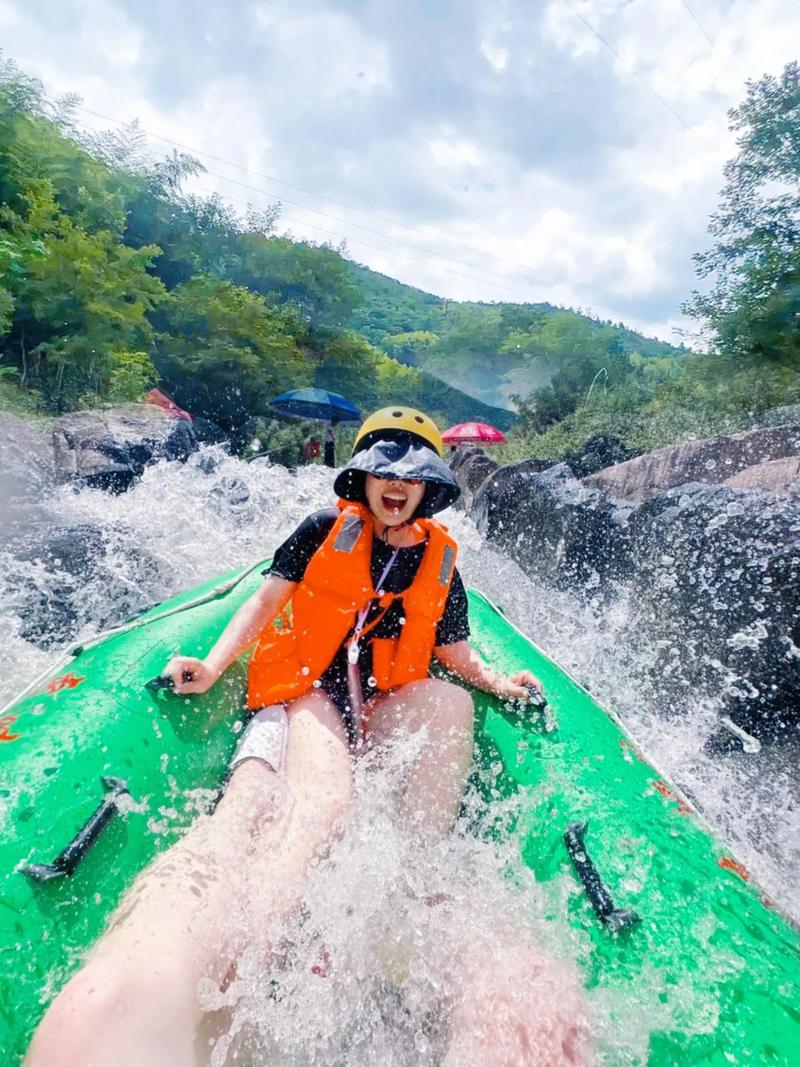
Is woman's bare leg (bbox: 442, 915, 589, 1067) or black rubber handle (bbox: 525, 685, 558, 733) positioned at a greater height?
black rubber handle (bbox: 525, 685, 558, 733)

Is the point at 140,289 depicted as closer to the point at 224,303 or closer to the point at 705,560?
the point at 224,303

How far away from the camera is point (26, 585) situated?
4.07 m

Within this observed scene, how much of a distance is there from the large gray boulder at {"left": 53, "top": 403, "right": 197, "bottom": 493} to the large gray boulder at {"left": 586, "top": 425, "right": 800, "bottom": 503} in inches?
247

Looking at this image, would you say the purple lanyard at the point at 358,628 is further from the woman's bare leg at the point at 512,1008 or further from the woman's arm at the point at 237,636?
the woman's bare leg at the point at 512,1008

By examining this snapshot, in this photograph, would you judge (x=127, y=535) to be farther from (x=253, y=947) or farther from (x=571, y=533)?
(x=253, y=947)

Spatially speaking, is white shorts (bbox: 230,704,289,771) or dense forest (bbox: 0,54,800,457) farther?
dense forest (bbox: 0,54,800,457)

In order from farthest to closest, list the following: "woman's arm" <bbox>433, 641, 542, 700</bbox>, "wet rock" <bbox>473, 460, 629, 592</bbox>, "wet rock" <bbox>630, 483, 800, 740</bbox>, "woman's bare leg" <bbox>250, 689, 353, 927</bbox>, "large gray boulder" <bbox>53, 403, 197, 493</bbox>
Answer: "large gray boulder" <bbox>53, 403, 197, 493</bbox>
"wet rock" <bbox>473, 460, 629, 592</bbox>
"wet rock" <bbox>630, 483, 800, 740</bbox>
"woman's arm" <bbox>433, 641, 542, 700</bbox>
"woman's bare leg" <bbox>250, 689, 353, 927</bbox>

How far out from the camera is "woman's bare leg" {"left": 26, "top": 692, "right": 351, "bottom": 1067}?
85cm

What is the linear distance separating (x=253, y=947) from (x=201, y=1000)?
6.0 inches

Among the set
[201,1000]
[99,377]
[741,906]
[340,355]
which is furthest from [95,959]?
[340,355]

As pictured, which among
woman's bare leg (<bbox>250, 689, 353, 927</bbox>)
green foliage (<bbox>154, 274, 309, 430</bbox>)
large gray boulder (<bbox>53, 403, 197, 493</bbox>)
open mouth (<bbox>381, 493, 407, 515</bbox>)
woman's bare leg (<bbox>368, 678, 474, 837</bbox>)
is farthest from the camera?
green foliage (<bbox>154, 274, 309, 430</bbox>)

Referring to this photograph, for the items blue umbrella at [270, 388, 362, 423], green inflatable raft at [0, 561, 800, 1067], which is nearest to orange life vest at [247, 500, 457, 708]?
green inflatable raft at [0, 561, 800, 1067]

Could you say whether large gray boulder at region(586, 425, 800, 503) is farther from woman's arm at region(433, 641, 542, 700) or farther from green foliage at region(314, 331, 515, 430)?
green foliage at region(314, 331, 515, 430)

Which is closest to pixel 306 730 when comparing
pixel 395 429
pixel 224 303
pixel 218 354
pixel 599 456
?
pixel 395 429
